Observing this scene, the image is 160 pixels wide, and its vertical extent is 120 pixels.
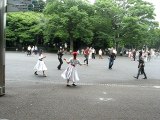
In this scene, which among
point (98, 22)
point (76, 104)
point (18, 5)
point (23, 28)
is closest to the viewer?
point (76, 104)

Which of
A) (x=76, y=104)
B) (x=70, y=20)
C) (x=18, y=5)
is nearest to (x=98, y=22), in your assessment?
(x=70, y=20)

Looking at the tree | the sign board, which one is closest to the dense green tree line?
the tree

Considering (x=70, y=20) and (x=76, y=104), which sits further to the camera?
(x=70, y=20)

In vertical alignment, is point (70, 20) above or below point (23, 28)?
above

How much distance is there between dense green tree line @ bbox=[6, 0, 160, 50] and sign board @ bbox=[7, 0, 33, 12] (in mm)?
50918

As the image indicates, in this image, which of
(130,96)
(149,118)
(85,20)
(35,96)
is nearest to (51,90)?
(35,96)

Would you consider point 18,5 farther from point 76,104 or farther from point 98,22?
point 98,22

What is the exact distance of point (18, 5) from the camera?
42.2 feet

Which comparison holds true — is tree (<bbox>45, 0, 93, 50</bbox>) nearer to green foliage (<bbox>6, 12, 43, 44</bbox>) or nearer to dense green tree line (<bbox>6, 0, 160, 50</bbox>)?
dense green tree line (<bbox>6, 0, 160, 50</bbox>)

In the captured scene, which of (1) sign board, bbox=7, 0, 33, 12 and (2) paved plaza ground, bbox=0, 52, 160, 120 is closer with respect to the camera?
(2) paved plaza ground, bbox=0, 52, 160, 120

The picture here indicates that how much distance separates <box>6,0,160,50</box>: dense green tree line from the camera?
6494 cm

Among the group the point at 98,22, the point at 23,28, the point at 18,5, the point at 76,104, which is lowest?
the point at 76,104

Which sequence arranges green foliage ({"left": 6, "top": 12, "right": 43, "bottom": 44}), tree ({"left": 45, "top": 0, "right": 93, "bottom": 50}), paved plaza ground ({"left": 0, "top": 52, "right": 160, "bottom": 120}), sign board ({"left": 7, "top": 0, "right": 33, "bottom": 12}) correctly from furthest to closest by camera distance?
green foliage ({"left": 6, "top": 12, "right": 43, "bottom": 44}), tree ({"left": 45, "top": 0, "right": 93, "bottom": 50}), sign board ({"left": 7, "top": 0, "right": 33, "bottom": 12}), paved plaza ground ({"left": 0, "top": 52, "right": 160, "bottom": 120})

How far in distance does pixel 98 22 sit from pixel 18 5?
182 ft
